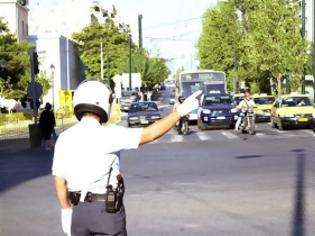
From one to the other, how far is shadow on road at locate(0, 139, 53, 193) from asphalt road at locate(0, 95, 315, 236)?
0.03 metres

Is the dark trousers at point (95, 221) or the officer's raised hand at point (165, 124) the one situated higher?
the officer's raised hand at point (165, 124)

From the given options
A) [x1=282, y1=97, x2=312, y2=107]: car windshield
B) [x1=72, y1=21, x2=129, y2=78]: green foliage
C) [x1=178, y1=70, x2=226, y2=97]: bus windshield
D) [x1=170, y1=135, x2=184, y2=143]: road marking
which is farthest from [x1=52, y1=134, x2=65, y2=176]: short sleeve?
[x1=72, y1=21, x2=129, y2=78]: green foliage

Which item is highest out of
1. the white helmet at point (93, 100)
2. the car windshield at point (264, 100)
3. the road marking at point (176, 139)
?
the white helmet at point (93, 100)

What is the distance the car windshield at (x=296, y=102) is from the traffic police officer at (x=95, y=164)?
1159 inches

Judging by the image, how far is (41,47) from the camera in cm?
7875

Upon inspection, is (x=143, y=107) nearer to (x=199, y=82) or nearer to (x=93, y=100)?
(x=199, y=82)

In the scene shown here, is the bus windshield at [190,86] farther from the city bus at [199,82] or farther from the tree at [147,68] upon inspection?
the tree at [147,68]

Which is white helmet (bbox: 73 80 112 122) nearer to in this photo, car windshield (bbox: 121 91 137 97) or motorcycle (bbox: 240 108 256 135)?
motorcycle (bbox: 240 108 256 135)

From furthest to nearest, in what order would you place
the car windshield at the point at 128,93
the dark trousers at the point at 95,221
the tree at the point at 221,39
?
1. the car windshield at the point at 128,93
2. the tree at the point at 221,39
3. the dark trousers at the point at 95,221

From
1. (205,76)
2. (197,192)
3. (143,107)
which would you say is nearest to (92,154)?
(197,192)

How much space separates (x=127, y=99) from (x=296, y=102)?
132ft

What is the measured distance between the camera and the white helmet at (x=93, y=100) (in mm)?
4852

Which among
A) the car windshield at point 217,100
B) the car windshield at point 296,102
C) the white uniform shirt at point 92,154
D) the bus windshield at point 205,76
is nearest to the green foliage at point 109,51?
the bus windshield at point 205,76

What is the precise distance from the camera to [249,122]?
98.3 feet
